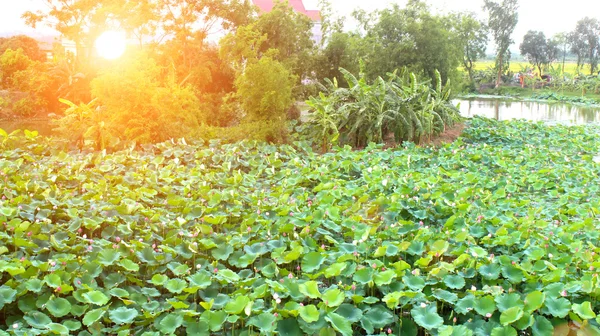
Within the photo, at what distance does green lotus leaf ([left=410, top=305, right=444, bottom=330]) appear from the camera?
6.93 feet

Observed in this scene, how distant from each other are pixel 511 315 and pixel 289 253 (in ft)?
3.44

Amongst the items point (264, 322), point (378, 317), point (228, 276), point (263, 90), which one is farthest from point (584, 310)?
point (263, 90)

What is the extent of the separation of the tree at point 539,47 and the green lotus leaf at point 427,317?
31.4m

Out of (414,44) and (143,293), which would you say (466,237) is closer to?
(143,293)

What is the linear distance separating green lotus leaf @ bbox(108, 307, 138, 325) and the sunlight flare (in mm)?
12109

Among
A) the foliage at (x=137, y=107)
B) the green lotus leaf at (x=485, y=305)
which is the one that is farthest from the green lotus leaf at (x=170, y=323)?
the foliage at (x=137, y=107)

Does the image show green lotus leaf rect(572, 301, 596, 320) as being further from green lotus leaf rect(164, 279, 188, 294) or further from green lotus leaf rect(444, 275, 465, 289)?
green lotus leaf rect(164, 279, 188, 294)


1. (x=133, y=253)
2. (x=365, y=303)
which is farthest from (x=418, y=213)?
(x=133, y=253)

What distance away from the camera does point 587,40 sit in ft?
98.3

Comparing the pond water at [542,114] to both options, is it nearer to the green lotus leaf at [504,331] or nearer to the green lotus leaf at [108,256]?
the green lotus leaf at [504,331]

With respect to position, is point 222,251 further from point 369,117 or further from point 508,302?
point 369,117

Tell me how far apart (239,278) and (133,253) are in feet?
2.09

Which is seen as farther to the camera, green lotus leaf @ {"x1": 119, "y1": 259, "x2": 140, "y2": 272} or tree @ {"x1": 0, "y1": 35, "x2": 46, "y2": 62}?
tree @ {"x1": 0, "y1": 35, "x2": 46, "y2": 62}

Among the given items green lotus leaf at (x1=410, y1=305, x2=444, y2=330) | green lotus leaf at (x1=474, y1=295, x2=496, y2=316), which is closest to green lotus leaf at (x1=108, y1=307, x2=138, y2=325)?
green lotus leaf at (x1=410, y1=305, x2=444, y2=330)
